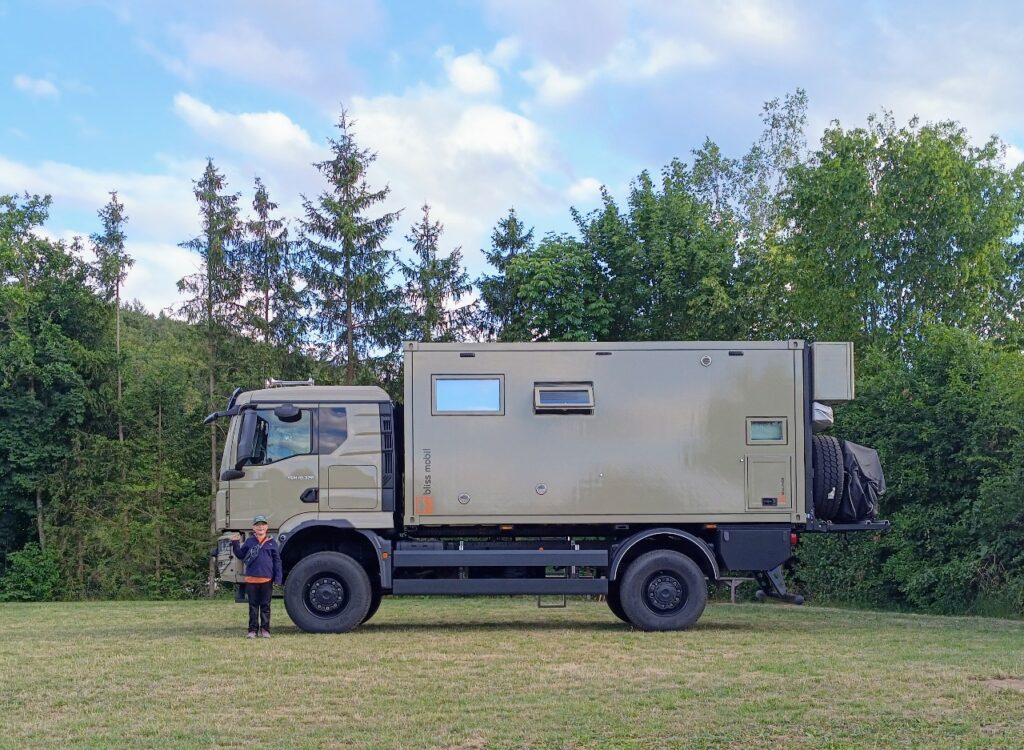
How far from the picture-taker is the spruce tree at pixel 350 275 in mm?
35281

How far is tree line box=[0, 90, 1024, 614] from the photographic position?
Answer: 2316cm

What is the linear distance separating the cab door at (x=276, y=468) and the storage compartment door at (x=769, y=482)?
5.40m

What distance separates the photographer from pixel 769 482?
1542 cm

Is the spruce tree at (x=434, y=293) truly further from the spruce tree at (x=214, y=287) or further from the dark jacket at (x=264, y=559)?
the dark jacket at (x=264, y=559)

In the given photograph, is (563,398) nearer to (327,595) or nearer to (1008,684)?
(327,595)

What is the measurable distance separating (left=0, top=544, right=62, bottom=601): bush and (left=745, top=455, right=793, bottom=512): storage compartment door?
28336mm

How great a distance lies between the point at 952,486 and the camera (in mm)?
20891

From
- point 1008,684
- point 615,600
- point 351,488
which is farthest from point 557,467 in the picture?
point 1008,684

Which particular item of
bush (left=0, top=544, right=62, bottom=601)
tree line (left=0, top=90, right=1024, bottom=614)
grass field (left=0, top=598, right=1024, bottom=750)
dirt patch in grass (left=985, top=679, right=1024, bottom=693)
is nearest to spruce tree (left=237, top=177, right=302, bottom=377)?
tree line (left=0, top=90, right=1024, bottom=614)

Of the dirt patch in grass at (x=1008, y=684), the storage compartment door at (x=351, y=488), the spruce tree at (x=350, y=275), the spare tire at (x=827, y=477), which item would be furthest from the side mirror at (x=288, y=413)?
the spruce tree at (x=350, y=275)

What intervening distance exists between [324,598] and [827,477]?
21.1ft

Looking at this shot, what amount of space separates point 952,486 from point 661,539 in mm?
7514

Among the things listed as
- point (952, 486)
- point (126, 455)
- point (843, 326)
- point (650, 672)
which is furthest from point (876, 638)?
point (126, 455)

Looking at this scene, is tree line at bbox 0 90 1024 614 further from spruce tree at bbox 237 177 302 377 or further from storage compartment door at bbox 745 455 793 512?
storage compartment door at bbox 745 455 793 512
